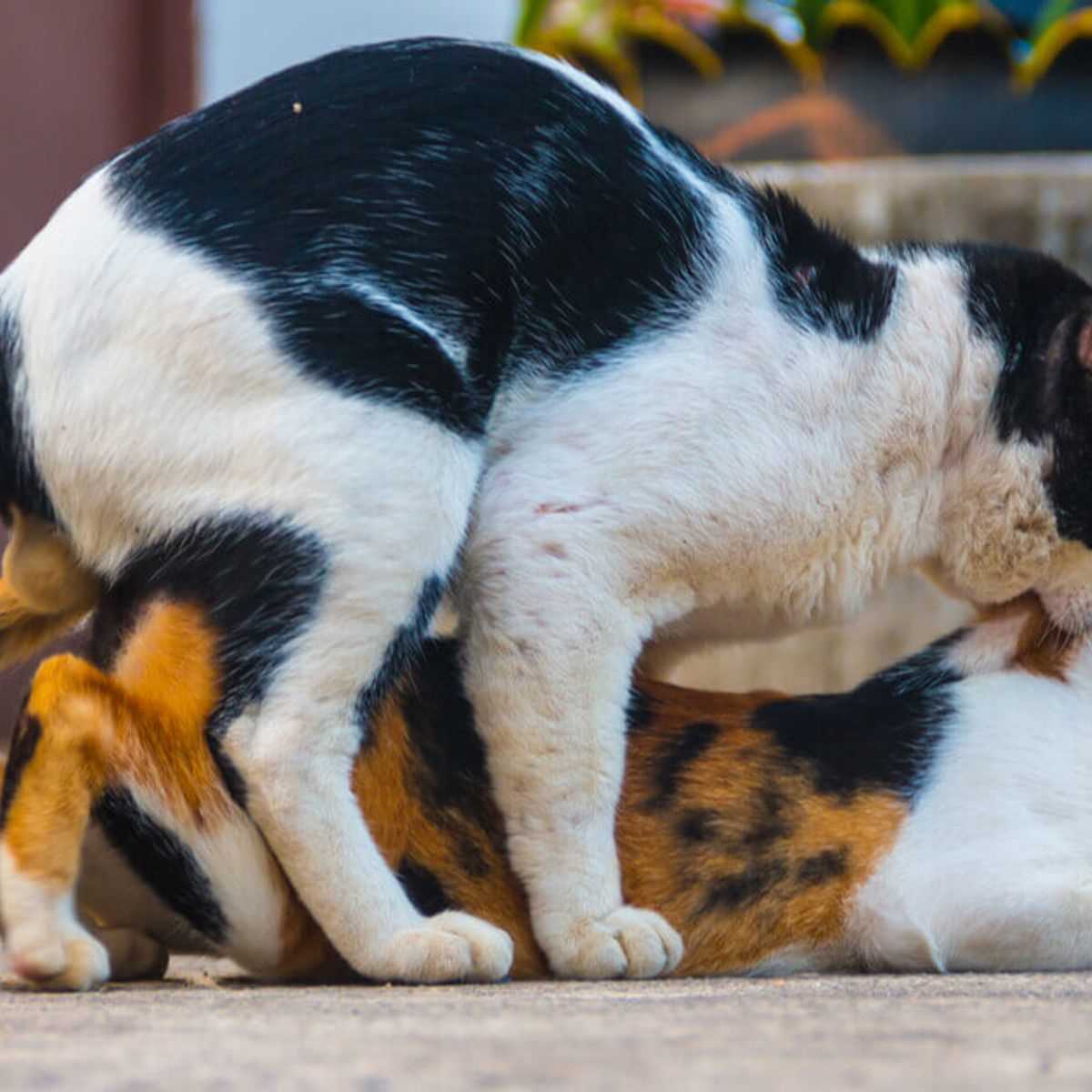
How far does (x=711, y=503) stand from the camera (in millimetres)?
2400

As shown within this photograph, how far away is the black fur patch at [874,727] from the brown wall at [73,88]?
2.61m

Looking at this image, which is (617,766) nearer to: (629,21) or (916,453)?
(916,453)

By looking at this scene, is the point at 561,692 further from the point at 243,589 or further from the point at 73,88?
the point at 73,88

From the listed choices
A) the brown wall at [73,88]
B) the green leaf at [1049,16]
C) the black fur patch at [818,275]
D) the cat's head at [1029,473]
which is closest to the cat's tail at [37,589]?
the black fur patch at [818,275]

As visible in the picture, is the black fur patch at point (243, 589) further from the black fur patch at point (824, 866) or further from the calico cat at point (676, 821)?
the black fur patch at point (824, 866)

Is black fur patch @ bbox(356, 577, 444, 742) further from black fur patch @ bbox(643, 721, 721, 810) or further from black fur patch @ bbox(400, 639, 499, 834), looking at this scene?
black fur patch @ bbox(643, 721, 721, 810)

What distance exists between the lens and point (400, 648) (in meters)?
2.24

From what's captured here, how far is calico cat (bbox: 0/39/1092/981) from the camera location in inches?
86.2

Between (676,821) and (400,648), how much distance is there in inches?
17.3

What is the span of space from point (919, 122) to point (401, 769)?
269 centimetres

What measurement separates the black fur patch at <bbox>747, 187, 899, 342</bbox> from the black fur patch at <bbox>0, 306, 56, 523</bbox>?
36.0 inches

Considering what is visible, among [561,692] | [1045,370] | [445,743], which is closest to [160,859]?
[445,743]

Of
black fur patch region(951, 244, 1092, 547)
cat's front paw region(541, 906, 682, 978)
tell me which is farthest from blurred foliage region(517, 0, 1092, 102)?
cat's front paw region(541, 906, 682, 978)

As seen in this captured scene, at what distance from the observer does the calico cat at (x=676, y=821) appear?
7.24ft
